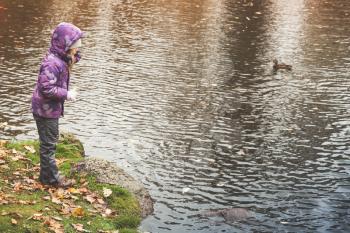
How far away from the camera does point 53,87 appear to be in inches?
379

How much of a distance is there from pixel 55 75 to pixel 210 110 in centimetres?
928

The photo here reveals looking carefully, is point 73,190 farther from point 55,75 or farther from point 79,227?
point 55,75

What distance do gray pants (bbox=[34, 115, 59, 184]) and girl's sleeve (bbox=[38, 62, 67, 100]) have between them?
57cm

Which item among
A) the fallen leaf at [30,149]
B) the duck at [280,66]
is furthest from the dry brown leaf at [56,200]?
the duck at [280,66]

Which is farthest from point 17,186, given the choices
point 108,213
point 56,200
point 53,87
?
point 53,87

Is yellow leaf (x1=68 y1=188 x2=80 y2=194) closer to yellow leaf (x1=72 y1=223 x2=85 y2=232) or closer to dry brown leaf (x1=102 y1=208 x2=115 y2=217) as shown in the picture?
dry brown leaf (x1=102 y1=208 x2=115 y2=217)

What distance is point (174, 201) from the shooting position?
39.1 feet

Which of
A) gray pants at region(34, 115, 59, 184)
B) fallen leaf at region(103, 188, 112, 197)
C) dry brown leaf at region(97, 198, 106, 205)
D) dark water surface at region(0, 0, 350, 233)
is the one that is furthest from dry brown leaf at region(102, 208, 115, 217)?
gray pants at region(34, 115, 59, 184)

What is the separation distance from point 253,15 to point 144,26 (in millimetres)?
9397

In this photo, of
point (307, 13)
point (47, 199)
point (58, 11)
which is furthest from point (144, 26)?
point (47, 199)

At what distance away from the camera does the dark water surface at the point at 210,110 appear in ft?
40.0

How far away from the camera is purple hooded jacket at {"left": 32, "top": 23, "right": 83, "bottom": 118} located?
9.58m

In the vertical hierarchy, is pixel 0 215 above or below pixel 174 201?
above

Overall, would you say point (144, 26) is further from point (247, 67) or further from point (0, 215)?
point (0, 215)
